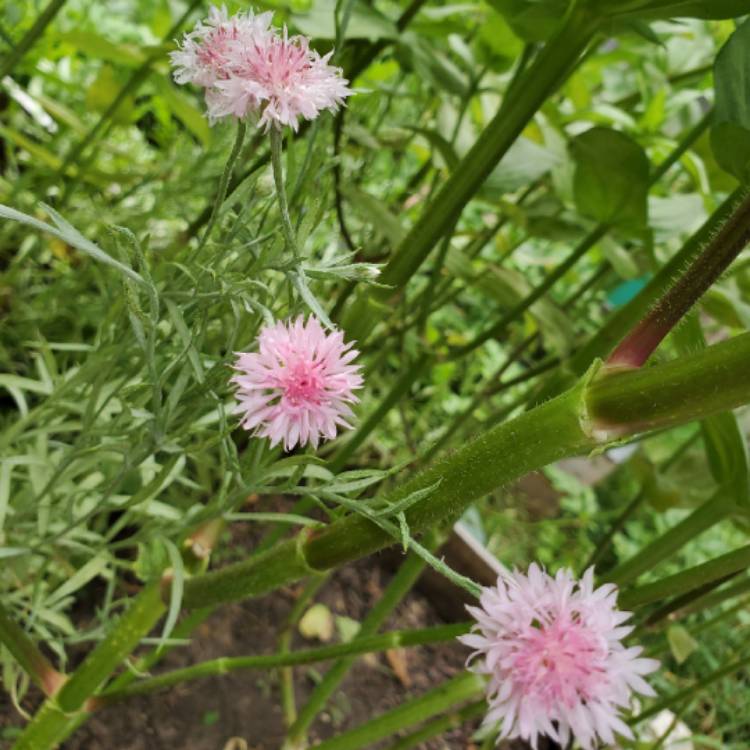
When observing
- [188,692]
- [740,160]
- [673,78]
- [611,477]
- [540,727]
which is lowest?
[188,692]

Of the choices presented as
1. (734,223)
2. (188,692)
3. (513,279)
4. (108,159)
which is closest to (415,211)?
(513,279)

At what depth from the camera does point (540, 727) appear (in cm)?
24

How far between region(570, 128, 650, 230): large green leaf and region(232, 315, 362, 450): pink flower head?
1.14 feet

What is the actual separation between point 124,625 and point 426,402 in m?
0.81

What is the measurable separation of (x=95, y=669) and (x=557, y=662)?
328 mm

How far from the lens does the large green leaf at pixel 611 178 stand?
1.79ft

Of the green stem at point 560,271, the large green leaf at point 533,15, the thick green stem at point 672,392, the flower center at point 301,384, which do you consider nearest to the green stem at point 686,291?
the thick green stem at point 672,392

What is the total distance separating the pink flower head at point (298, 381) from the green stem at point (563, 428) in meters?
0.06

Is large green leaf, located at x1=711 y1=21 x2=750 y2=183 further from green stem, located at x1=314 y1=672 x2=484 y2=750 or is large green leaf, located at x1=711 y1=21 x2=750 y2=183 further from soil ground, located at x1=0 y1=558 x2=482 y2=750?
soil ground, located at x1=0 y1=558 x2=482 y2=750

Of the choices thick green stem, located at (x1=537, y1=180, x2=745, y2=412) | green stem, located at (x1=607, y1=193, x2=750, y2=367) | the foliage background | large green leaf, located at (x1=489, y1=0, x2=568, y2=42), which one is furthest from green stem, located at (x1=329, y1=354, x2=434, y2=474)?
green stem, located at (x1=607, y1=193, x2=750, y2=367)

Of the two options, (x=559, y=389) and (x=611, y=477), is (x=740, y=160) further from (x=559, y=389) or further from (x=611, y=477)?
(x=611, y=477)

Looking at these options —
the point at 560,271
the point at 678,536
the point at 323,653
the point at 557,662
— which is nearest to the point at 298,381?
the point at 557,662

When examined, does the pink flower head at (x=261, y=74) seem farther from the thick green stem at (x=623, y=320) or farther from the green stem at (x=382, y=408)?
the green stem at (x=382, y=408)

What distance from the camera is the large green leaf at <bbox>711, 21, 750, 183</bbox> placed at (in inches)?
15.4
